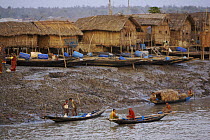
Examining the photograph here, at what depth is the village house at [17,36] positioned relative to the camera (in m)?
32.2

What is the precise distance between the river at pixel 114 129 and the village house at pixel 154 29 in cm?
2083

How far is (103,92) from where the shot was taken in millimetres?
25094

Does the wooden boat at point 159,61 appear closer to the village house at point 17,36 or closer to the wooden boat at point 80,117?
the village house at point 17,36

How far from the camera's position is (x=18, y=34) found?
32375mm

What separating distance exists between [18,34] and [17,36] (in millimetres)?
371

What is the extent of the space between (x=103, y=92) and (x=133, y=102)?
207cm

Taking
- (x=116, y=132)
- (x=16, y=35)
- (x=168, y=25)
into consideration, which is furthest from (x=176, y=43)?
(x=116, y=132)

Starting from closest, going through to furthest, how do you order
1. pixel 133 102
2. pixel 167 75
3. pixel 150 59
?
pixel 133 102 < pixel 167 75 < pixel 150 59

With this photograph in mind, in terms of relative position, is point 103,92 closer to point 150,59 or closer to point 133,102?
point 133,102

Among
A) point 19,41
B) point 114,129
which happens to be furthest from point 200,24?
point 114,129

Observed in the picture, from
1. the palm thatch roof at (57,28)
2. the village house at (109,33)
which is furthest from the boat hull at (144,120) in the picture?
the village house at (109,33)

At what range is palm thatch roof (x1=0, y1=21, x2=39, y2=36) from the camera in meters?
32.0

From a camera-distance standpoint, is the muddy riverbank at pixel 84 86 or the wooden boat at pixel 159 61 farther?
the wooden boat at pixel 159 61

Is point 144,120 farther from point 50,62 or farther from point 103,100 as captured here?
point 50,62
